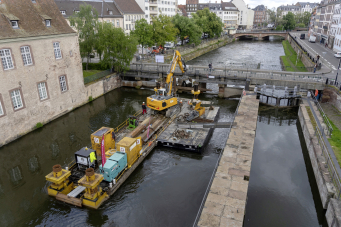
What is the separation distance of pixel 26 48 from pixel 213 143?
2139cm

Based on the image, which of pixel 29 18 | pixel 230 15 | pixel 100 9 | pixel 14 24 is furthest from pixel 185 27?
pixel 230 15

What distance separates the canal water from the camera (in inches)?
630

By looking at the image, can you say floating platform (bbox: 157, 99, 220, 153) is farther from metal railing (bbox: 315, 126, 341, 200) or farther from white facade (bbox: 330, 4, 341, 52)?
white facade (bbox: 330, 4, 341, 52)

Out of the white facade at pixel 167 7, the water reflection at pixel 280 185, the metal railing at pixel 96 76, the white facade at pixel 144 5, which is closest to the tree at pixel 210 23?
the white facade at pixel 167 7

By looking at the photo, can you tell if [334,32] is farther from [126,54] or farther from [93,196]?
[93,196]

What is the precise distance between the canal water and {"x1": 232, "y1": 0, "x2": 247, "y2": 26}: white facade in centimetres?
13890

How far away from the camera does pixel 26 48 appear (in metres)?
25.6

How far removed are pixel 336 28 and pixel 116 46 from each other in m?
53.9

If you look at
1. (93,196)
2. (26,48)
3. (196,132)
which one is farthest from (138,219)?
(26,48)

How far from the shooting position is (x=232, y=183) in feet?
54.5

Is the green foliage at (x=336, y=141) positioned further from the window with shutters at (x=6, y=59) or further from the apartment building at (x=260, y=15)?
the apartment building at (x=260, y=15)

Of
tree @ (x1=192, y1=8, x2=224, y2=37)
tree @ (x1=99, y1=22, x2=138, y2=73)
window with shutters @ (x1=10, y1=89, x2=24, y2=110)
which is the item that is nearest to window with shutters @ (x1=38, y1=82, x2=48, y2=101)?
window with shutters @ (x1=10, y1=89, x2=24, y2=110)

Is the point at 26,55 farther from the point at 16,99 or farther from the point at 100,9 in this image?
the point at 100,9

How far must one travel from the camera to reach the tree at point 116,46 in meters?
39.2
